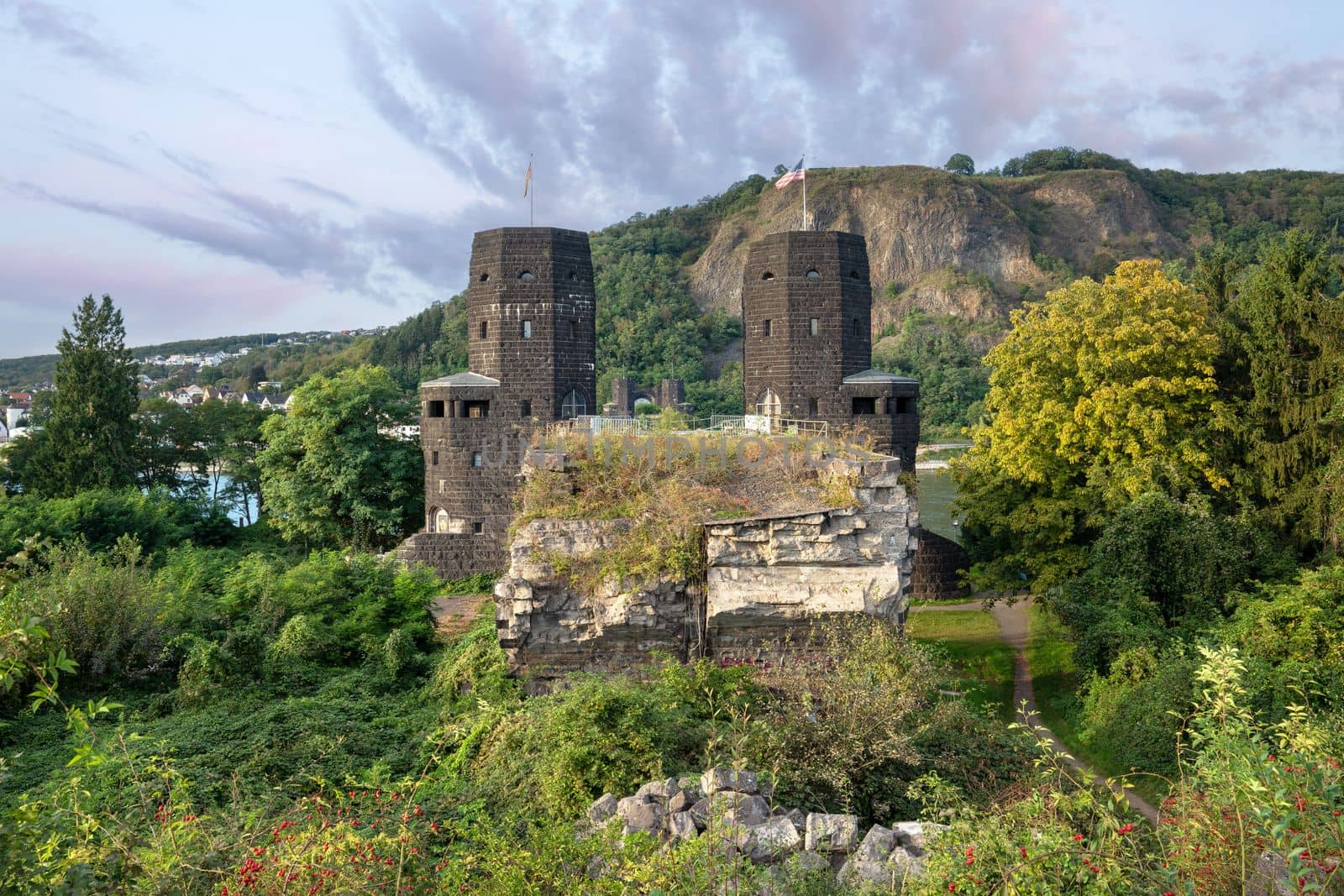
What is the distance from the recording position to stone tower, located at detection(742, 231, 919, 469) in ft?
66.9

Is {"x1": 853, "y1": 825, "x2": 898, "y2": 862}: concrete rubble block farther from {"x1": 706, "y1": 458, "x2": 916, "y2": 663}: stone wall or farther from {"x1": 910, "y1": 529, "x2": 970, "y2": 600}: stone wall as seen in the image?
{"x1": 910, "y1": 529, "x2": 970, "y2": 600}: stone wall

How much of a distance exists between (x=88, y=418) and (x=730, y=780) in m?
23.7

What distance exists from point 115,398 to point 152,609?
14699 mm

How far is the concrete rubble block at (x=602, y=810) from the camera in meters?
6.61

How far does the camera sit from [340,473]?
23766 millimetres

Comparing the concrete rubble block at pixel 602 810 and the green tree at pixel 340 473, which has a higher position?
the green tree at pixel 340 473

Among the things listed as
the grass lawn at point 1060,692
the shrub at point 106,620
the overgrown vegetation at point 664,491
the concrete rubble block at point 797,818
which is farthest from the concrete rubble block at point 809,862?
the shrub at point 106,620

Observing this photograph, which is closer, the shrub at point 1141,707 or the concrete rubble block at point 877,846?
the concrete rubble block at point 877,846

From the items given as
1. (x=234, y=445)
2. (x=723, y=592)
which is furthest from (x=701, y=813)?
(x=234, y=445)

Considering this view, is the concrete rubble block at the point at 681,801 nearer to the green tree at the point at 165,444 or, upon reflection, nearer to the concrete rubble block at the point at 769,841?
the concrete rubble block at the point at 769,841

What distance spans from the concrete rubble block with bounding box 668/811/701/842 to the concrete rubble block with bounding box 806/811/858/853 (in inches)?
31.5

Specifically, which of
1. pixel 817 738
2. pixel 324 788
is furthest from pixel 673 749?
pixel 324 788

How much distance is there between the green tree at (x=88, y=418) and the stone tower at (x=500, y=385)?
31.2ft

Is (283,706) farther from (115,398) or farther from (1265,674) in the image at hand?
(115,398)
